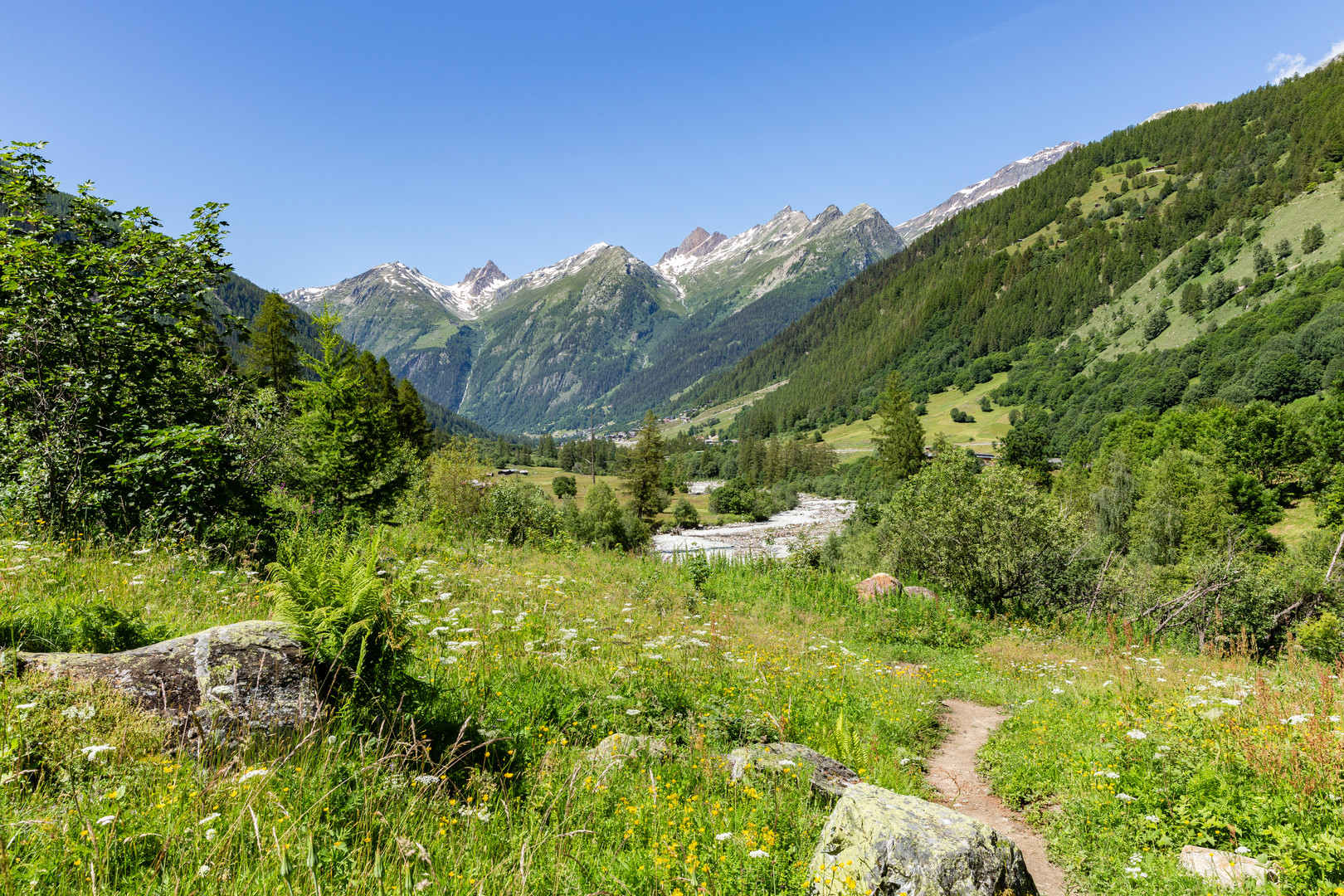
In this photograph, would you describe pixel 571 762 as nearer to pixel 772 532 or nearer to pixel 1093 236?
pixel 772 532

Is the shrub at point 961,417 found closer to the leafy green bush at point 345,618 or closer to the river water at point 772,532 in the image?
the river water at point 772,532

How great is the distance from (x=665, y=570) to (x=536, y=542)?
15.2 feet

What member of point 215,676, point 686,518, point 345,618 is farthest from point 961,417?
point 215,676

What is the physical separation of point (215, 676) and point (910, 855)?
14.5 feet

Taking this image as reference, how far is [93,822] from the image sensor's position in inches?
99.0

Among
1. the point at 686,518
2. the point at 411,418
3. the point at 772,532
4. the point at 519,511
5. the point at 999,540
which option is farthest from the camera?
the point at 686,518

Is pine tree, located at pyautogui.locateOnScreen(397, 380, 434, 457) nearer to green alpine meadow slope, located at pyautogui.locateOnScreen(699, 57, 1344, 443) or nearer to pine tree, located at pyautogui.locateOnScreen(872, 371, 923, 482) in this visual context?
pine tree, located at pyautogui.locateOnScreen(872, 371, 923, 482)

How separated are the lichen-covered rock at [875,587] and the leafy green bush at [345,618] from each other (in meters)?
16.0

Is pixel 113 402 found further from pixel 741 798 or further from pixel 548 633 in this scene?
pixel 741 798

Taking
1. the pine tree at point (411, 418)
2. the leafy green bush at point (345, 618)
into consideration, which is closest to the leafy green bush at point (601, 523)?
the pine tree at point (411, 418)

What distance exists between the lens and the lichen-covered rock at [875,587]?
58.9ft

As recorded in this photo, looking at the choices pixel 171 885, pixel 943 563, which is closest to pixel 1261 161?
pixel 943 563

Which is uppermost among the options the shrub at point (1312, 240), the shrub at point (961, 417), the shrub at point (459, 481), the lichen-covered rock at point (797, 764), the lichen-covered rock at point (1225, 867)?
the shrub at point (1312, 240)

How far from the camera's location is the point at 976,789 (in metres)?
6.90
